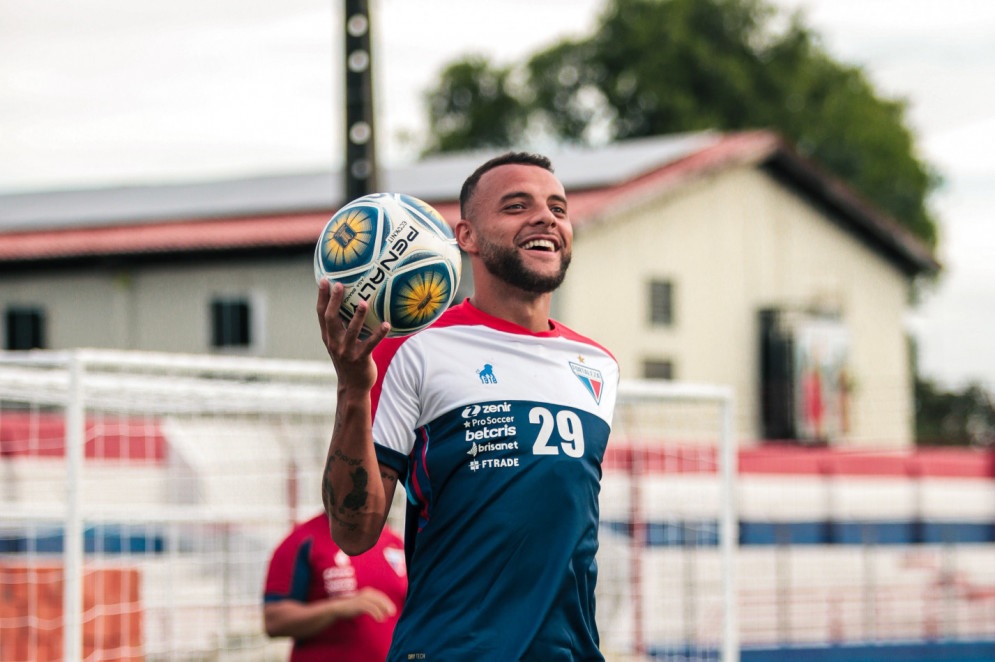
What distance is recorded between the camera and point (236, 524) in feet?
28.3

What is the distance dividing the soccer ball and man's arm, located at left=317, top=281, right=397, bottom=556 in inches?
3.4

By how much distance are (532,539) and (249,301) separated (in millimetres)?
25186

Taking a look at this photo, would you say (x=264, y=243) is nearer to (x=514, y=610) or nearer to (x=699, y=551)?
(x=699, y=551)

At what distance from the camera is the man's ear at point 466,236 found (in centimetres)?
365

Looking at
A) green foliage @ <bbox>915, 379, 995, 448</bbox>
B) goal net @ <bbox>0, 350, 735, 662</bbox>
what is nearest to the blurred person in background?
goal net @ <bbox>0, 350, 735, 662</bbox>

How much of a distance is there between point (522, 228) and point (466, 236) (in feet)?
0.58

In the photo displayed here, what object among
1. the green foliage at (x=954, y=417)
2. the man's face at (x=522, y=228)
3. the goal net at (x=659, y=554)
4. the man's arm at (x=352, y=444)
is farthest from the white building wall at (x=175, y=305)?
the man's arm at (x=352, y=444)

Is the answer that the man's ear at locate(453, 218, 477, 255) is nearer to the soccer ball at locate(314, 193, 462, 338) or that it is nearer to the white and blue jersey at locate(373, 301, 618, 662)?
the soccer ball at locate(314, 193, 462, 338)

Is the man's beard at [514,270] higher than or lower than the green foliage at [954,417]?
higher

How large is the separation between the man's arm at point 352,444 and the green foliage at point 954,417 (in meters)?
18.6

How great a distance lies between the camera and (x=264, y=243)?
27.4m

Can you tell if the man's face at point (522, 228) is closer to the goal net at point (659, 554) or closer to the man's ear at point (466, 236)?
the man's ear at point (466, 236)

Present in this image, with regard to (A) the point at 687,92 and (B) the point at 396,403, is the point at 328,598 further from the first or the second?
(A) the point at 687,92

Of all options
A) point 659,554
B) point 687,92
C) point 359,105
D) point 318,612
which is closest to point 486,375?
point 318,612
